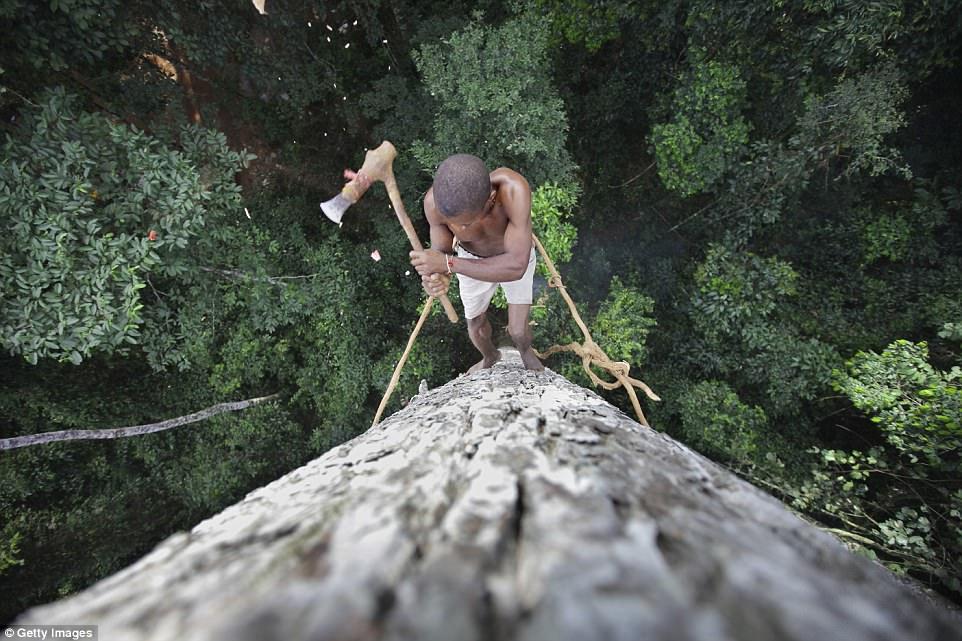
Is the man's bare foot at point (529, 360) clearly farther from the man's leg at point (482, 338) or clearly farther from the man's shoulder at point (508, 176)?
the man's shoulder at point (508, 176)

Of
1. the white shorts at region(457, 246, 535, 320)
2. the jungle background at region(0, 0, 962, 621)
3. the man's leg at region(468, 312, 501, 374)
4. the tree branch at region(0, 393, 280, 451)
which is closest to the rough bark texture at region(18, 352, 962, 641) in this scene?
the white shorts at region(457, 246, 535, 320)

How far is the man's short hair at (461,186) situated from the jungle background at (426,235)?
2.28m

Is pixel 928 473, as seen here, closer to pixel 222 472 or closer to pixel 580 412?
pixel 580 412

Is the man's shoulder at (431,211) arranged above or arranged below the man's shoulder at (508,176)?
below

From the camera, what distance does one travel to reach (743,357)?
5.21 m

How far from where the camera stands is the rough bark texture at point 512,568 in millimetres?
489

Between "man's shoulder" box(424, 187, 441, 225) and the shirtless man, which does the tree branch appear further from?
"man's shoulder" box(424, 187, 441, 225)

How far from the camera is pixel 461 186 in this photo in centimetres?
183

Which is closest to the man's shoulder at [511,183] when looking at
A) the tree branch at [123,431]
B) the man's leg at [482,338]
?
the man's leg at [482,338]

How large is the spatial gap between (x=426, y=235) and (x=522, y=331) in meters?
3.90

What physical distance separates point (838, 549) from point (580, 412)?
67 centimetres

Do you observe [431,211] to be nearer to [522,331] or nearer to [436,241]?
[436,241]

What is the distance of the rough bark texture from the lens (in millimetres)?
489

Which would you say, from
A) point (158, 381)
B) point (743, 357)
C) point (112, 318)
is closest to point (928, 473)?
point (743, 357)
